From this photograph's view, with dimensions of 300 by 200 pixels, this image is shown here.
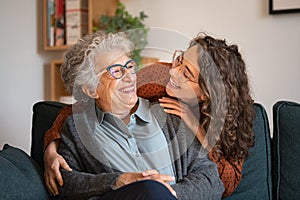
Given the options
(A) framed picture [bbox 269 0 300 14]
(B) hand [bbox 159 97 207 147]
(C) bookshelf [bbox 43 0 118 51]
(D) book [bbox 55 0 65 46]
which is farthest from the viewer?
(D) book [bbox 55 0 65 46]

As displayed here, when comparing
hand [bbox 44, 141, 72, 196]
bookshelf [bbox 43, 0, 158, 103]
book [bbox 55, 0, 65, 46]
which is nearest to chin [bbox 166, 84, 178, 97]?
hand [bbox 44, 141, 72, 196]

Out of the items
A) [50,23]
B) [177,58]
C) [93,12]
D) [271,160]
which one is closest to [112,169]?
[177,58]

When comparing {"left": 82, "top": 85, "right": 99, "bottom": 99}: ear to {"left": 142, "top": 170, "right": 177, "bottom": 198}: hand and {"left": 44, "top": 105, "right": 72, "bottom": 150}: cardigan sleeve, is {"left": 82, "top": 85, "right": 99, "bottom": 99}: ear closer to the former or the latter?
{"left": 44, "top": 105, "right": 72, "bottom": 150}: cardigan sleeve

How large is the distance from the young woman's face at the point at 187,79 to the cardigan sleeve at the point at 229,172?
189 millimetres

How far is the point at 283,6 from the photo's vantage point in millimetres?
2246

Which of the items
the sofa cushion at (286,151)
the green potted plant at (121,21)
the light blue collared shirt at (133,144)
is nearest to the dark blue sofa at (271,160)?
the sofa cushion at (286,151)

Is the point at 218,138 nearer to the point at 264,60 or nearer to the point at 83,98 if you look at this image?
the point at 83,98

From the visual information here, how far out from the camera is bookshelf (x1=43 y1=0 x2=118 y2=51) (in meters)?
2.67

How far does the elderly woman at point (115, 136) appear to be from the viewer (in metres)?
1.39

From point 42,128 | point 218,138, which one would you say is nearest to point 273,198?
point 218,138

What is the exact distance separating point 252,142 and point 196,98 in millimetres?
239

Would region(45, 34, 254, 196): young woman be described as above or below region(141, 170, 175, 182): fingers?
above

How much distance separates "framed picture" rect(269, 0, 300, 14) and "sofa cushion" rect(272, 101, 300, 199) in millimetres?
759

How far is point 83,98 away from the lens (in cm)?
150
